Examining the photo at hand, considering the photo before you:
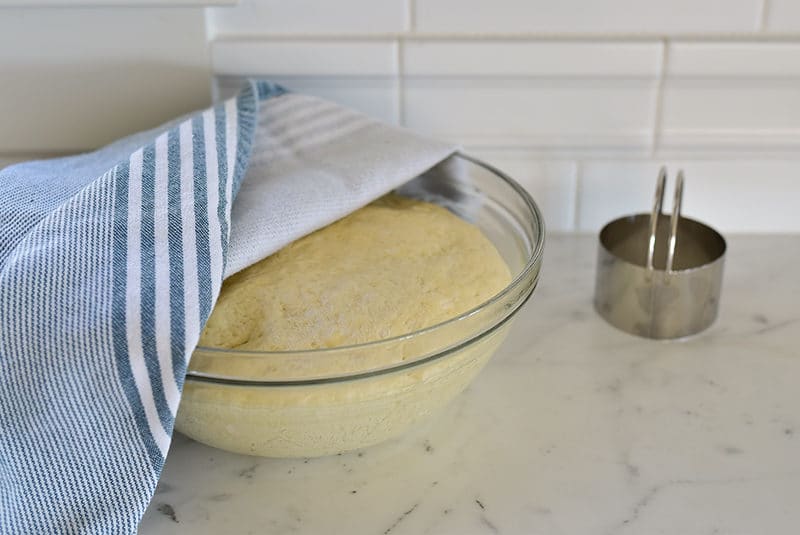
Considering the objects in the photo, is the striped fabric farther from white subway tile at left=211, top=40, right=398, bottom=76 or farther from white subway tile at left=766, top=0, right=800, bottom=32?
white subway tile at left=766, top=0, right=800, bottom=32

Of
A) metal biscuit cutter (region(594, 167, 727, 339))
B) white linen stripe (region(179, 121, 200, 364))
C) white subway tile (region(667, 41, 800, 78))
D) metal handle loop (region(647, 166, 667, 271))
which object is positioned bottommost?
metal biscuit cutter (region(594, 167, 727, 339))

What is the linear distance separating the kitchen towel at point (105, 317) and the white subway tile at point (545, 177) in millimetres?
295

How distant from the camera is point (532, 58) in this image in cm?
77

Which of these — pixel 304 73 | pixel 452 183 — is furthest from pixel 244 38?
pixel 452 183

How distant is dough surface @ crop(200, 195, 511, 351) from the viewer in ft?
1.78

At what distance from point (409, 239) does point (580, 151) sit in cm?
26

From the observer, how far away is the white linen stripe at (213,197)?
0.53 m

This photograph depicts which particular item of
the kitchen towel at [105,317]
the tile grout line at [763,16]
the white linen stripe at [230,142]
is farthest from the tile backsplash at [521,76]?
the kitchen towel at [105,317]

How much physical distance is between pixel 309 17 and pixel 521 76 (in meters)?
0.19

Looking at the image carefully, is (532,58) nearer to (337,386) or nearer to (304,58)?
(304,58)

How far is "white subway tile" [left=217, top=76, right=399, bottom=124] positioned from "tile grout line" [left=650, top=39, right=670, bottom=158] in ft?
0.77

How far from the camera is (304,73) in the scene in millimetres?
776

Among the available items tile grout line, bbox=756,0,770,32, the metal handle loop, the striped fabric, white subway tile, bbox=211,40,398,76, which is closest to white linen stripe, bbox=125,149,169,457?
the striped fabric

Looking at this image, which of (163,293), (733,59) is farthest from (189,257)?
(733,59)
